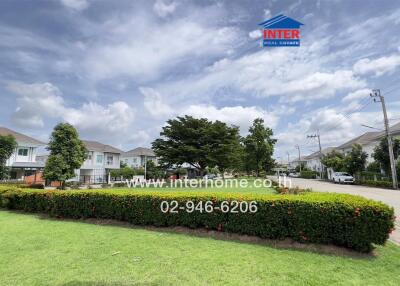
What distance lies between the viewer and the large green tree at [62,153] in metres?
18.0

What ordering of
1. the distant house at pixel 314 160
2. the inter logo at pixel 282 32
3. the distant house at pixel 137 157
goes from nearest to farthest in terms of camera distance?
1. the inter logo at pixel 282 32
2. the distant house at pixel 137 157
3. the distant house at pixel 314 160

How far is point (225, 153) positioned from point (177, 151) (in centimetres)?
594

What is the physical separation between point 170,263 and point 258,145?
44.2 meters

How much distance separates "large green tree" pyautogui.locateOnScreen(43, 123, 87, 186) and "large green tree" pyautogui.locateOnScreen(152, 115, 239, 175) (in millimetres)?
13460

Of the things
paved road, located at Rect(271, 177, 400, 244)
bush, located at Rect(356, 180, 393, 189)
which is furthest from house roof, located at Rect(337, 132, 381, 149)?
paved road, located at Rect(271, 177, 400, 244)

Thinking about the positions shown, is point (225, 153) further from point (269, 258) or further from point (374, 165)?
point (269, 258)

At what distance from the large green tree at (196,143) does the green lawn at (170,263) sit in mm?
23449

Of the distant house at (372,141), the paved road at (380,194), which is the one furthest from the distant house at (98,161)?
the distant house at (372,141)

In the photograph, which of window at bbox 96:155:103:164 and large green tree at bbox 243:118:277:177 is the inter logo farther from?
window at bbox 96:155:103:164

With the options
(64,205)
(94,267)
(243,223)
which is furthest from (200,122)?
(94,267)

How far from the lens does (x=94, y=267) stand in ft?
15.8

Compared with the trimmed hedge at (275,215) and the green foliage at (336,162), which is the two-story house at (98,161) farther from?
the green foliage at (336,162)

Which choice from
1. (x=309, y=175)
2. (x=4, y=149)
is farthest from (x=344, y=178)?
(x=4, y=149)

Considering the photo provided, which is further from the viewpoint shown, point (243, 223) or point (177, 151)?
point (177, 151)
